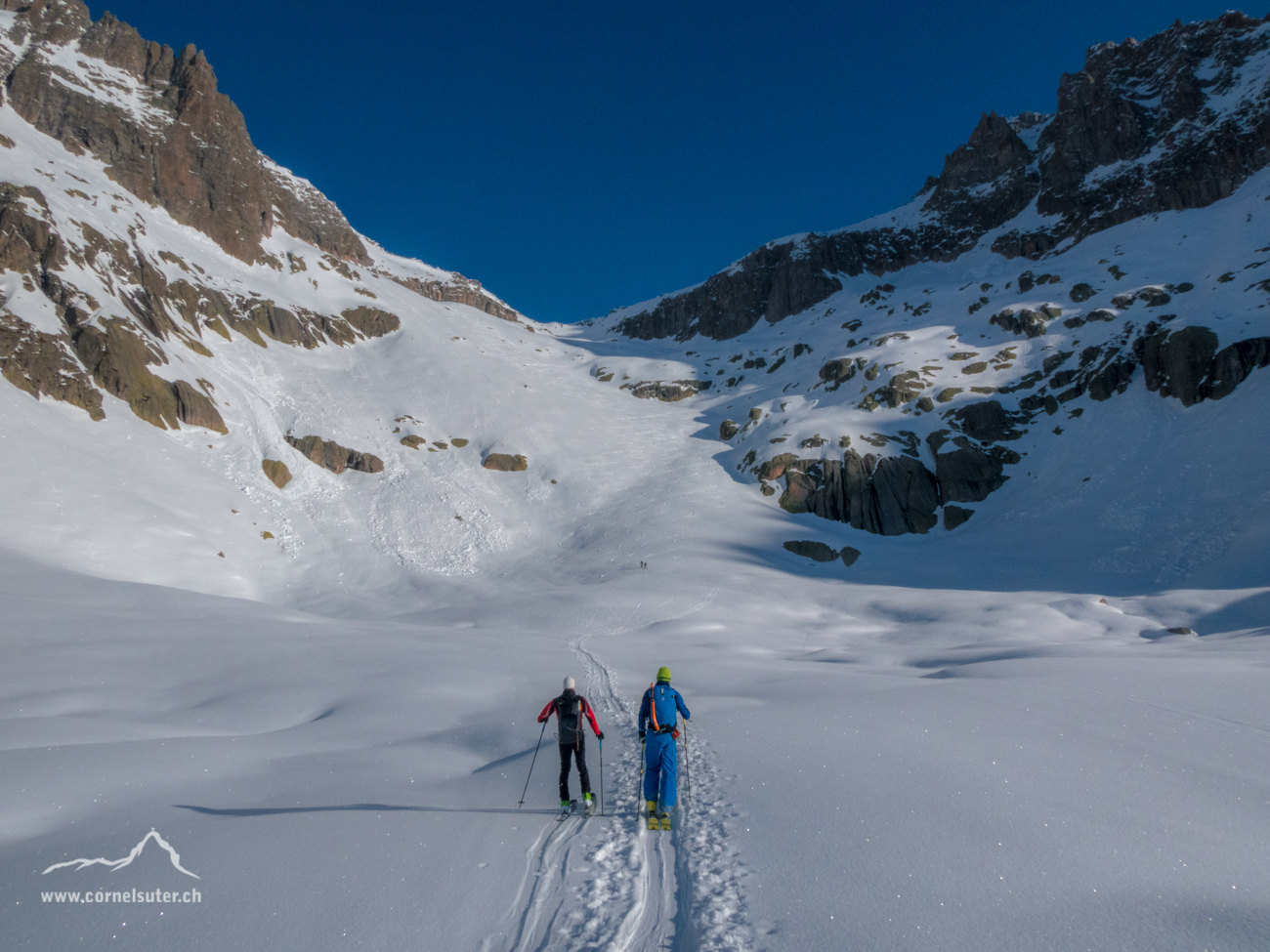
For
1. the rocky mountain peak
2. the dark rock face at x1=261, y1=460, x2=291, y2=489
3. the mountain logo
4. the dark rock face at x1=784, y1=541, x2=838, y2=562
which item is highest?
the rocky mountain peak

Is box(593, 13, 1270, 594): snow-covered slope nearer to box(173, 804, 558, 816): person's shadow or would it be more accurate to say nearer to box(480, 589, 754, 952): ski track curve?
box(480, 589, 754, 952): ski track curve

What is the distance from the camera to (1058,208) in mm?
84750

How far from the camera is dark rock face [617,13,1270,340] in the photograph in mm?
73375

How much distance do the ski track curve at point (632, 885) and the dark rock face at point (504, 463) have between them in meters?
45.2

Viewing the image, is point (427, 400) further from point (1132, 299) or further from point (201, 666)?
point (1132, 299)

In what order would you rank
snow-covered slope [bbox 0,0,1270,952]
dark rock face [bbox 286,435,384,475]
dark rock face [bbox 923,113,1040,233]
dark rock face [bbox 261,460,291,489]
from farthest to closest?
dark rock face [bbox 923,113,1040,233] → dark rock face [bbox 286,435,384,475] → dark rock face [bbox 261,460,291,489] → snow-covered slope [bbox 0,0,1270,952]

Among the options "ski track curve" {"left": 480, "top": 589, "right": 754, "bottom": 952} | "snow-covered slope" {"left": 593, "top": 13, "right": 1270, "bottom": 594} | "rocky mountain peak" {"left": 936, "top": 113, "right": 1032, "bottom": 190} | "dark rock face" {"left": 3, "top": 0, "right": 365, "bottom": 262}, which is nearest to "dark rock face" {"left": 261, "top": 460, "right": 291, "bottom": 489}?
"snow-covered slope" {"left": 593, "top": 13, "right": 1270, "bottom": 594}

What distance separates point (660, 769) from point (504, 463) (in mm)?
46584

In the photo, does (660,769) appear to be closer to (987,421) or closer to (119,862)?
(119,862)

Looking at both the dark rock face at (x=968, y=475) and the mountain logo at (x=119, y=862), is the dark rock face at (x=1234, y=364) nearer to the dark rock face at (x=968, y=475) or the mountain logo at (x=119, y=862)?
the dark rock face at (x=968, y=475)

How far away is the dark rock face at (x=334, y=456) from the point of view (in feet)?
145

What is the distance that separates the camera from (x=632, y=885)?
504 cm

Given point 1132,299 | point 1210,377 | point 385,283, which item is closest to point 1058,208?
point 1132,299

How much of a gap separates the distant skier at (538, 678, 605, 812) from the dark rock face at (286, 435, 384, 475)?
43031 millimetres
